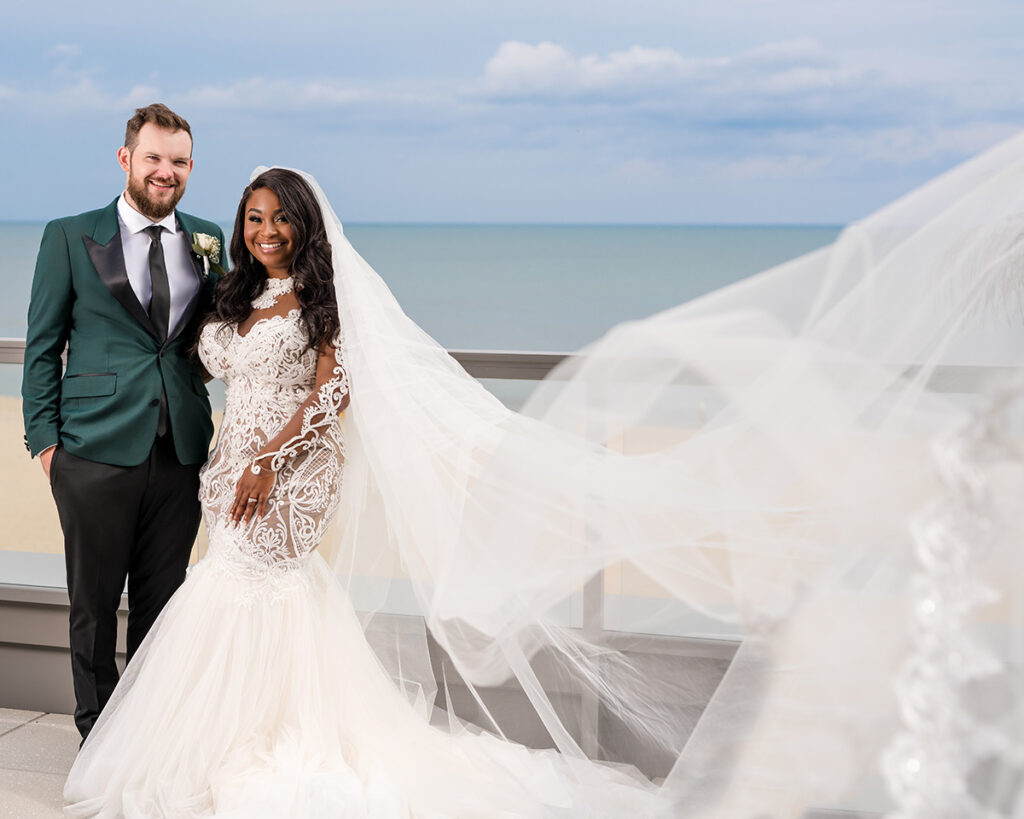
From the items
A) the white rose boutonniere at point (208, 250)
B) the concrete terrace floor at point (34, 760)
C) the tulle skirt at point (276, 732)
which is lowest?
the concrete terrace floor at point (34, 760)

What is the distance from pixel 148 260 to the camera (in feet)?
9.36

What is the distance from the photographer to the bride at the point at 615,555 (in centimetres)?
154

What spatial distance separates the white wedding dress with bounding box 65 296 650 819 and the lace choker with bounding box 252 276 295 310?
55 millimetres

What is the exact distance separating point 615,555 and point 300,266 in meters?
1.17

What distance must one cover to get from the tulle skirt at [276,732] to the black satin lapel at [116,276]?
0.67 m

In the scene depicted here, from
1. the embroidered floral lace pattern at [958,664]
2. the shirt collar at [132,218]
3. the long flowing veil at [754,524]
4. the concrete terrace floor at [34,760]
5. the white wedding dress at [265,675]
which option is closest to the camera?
the embroidered floral lace pattern at [958,664]

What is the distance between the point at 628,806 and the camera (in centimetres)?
225

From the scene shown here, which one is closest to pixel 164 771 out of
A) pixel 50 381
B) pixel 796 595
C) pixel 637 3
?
pixel 50 381

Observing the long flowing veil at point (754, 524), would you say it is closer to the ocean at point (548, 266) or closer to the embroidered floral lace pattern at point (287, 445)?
the embroidered floral lace pattern at point (287, 445)

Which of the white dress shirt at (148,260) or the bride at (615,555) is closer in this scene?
the bride at (615,555)

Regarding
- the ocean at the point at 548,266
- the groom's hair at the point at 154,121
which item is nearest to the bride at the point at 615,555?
the groom's hair at the point at 154,121

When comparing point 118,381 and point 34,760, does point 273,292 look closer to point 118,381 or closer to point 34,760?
point 118,381

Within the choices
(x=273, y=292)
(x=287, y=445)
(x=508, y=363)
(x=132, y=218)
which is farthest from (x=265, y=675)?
(x=132, y=218)

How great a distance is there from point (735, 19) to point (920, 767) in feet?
92.3
